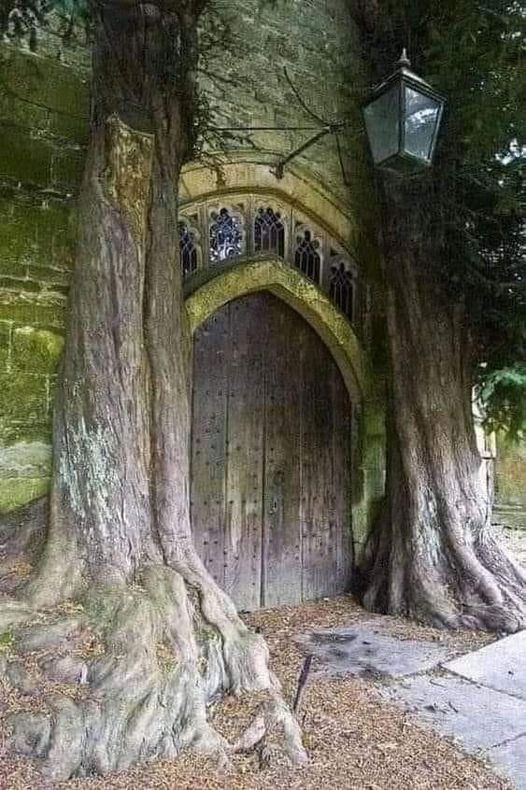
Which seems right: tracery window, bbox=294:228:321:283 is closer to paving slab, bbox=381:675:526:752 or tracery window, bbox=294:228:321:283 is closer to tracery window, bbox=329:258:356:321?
tracery window, bbox=329:258:356:321

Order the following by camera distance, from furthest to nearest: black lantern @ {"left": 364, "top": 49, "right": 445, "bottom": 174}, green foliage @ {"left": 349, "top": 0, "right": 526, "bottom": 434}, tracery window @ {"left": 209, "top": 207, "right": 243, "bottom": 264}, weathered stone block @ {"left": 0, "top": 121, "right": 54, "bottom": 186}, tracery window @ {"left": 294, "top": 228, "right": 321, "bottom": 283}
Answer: tracery window @ {"left": 294, "top": 228, "right": 321, "bottom": 283} < tracery window @ {"left": 209, "top": 207, "right": 243, "bottom": 264} < green foliage @ {"left": 349, "top": 0, "right": 526, "bottom": 434} < weathered stone block @ {"left": 0, "top": 121, "right": 54, "bottom": 186} < black lantern @ {"left": 364, "top": 49, "right": 445, "bottom": 174}

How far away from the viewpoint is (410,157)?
3418 mm

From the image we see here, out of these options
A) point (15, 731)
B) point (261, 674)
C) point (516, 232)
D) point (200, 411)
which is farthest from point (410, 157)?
point (15, 731)

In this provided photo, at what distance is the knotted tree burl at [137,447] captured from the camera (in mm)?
2520

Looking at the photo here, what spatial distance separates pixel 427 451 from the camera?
477 cm

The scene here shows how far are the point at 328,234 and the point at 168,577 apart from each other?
10.7ft

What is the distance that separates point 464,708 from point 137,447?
6.17 ft

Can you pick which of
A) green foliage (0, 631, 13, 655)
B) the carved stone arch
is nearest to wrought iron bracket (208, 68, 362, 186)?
the carved stone arch

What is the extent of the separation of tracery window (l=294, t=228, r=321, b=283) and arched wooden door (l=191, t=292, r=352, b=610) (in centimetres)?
35

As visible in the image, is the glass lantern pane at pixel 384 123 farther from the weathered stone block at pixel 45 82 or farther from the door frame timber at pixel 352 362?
the weathered stone block at pixel 45 82

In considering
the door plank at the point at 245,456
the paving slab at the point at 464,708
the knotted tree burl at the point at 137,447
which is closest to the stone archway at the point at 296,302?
the door plank at the point at 245,456

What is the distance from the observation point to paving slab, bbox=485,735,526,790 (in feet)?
8.08

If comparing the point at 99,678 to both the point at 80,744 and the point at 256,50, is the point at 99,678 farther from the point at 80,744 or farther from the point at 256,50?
the point at 256,50

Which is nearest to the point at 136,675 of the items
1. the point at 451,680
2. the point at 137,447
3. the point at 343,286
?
the point at 137,447
